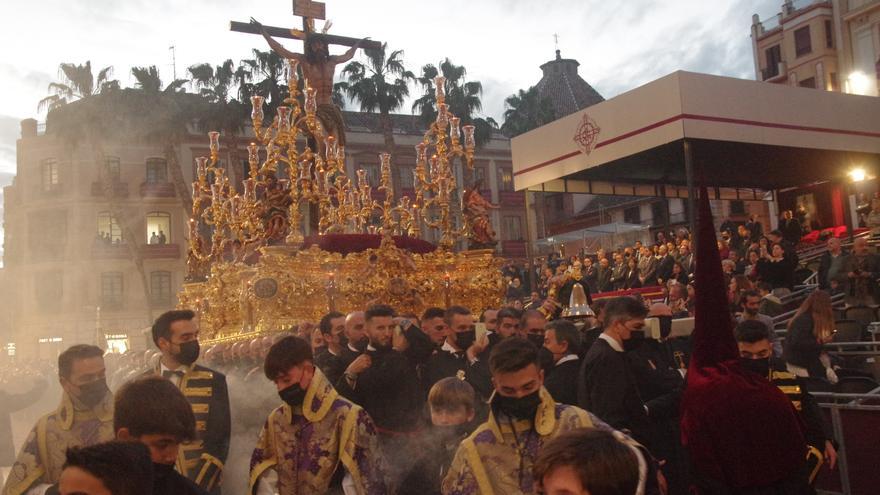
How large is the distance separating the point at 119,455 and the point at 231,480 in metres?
4.33

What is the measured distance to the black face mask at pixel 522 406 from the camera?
3771 mm

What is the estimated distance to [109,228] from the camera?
46906 millimetres

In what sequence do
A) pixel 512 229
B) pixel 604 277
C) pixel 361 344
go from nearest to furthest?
pixel 361 344, pixel 604 277, pixel 512 229

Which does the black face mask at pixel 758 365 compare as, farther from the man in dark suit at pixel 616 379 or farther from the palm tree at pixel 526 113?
Answer: the palm tree at pixel 526 113

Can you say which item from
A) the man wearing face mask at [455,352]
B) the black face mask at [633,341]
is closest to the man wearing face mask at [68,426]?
the man wearing face mask at [455,352]

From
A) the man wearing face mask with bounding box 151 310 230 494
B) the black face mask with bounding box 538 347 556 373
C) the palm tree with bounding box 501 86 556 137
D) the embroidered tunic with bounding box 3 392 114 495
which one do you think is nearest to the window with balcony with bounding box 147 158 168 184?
the palm tree with bounding box 501 86 556 137

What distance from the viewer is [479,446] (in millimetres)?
3760

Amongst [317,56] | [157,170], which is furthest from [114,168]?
[317,56]

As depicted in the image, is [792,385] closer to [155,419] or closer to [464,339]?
[464,339]

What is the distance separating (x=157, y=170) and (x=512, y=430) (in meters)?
46.3

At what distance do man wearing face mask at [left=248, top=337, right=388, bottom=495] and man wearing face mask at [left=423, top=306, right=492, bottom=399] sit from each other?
2068mm

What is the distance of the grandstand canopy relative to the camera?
16125 millimetres

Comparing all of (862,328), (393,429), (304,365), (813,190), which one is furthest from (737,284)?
(813,190)

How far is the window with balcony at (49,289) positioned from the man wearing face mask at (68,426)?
139 ft
